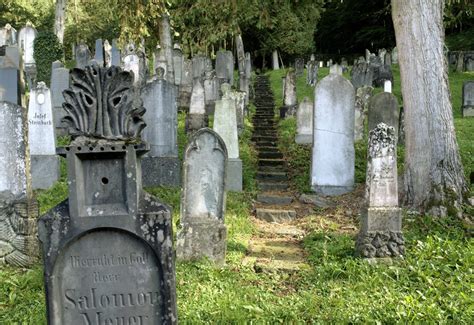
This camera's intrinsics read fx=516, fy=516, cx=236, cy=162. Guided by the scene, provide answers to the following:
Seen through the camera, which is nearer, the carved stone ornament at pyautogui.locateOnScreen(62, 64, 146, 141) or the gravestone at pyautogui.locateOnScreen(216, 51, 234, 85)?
the carved stone ornament at pyautogui.locateOnScreen(62, 64, 146, 141)

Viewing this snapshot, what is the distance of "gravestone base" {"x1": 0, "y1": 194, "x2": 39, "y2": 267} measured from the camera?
6.44 meters

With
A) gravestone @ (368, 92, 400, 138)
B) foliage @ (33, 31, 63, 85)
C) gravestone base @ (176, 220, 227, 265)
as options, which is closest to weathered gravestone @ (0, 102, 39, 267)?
gravestone base @ (176, 220, 227, 265)

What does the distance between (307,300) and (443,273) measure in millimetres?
1699

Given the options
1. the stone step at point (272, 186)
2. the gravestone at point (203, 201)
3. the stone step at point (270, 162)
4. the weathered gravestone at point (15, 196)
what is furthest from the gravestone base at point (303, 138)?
the weathered gravestone at point (15, 196)

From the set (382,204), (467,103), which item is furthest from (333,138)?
(467,103)

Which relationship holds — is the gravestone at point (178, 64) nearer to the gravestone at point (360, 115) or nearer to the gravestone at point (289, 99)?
the gravestone at point (289, 99)

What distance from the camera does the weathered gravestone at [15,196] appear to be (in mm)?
6441

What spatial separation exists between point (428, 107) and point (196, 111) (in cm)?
663

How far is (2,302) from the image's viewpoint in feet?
17.7

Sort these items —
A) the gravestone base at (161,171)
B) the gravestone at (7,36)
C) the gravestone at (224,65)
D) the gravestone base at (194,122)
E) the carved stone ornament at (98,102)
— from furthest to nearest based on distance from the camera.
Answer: the gravestone at (7,36) < the gravestone at (224,65) < the gravestone base at (194,122) < the gravestone base at (161,171) < the carved stone ornament at (98,102)

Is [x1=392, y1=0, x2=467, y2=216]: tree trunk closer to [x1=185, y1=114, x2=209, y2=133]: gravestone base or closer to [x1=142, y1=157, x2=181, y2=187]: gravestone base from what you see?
[x1=142, y1=157, x2=181, y2=187]: gravestone base

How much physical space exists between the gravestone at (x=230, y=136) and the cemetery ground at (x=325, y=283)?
1.75m

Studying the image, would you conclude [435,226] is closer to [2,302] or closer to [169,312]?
[169,312]

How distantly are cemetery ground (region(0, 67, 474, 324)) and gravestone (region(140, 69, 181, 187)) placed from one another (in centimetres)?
227
